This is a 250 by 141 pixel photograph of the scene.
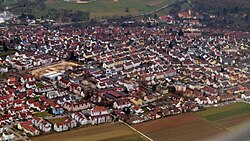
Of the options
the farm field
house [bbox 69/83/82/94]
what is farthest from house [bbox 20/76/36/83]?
the farm field

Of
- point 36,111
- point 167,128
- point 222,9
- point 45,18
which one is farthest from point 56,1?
point 167,128

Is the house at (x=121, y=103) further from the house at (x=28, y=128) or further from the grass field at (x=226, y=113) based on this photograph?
the house at (x=28, y=128)

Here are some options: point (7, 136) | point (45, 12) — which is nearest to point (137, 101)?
point (7, 136)

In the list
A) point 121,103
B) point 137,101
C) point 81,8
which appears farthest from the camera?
point 81,8

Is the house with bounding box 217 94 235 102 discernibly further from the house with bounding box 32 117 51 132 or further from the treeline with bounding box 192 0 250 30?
Answer: the treeline with bounding box 192 0 250 30

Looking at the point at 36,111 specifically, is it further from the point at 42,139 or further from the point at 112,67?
the point at 112,67

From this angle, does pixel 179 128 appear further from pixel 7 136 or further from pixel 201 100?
pixel 7 136

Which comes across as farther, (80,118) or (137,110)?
(137,110)
